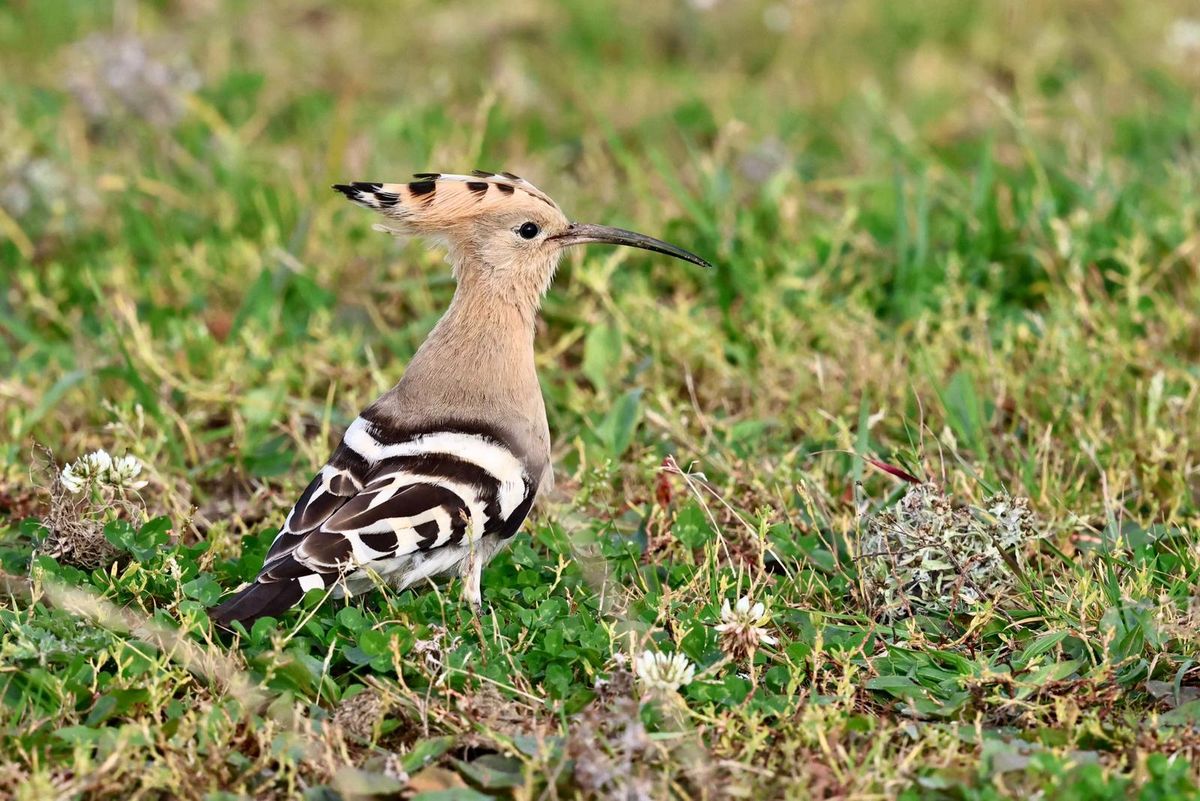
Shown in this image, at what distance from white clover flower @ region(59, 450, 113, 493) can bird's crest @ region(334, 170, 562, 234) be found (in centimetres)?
73

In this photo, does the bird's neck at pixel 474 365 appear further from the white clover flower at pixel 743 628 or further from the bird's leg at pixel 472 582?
the white clover flower at pixel 743 628

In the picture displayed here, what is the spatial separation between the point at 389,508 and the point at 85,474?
64cm

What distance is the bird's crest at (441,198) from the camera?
325 cm

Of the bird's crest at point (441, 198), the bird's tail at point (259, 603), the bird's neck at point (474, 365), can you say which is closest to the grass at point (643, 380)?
the bird's tail at point (259, 603)

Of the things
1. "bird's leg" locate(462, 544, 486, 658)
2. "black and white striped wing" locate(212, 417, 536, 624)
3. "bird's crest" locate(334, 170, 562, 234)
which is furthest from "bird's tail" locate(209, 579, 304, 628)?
"bird's crest" locate(334, 170, 562, 234)

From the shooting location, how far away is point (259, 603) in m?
2.75

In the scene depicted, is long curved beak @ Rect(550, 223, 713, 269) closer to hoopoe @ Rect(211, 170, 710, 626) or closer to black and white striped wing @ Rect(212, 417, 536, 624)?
hoopoe @ Rect(211, 170, 710, 626)

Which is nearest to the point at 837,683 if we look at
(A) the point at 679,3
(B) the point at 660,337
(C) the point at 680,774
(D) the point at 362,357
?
(C) the point at 680,774

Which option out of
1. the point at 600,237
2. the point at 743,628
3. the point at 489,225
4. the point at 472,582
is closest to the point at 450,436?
the point at 472,582

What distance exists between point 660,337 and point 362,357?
836 mm

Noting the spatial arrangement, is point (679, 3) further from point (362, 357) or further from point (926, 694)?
point (926, 694)

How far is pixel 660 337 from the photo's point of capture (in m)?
4.11

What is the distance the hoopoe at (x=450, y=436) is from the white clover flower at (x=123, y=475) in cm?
32

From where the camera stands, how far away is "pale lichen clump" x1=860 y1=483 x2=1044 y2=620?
290 cm
